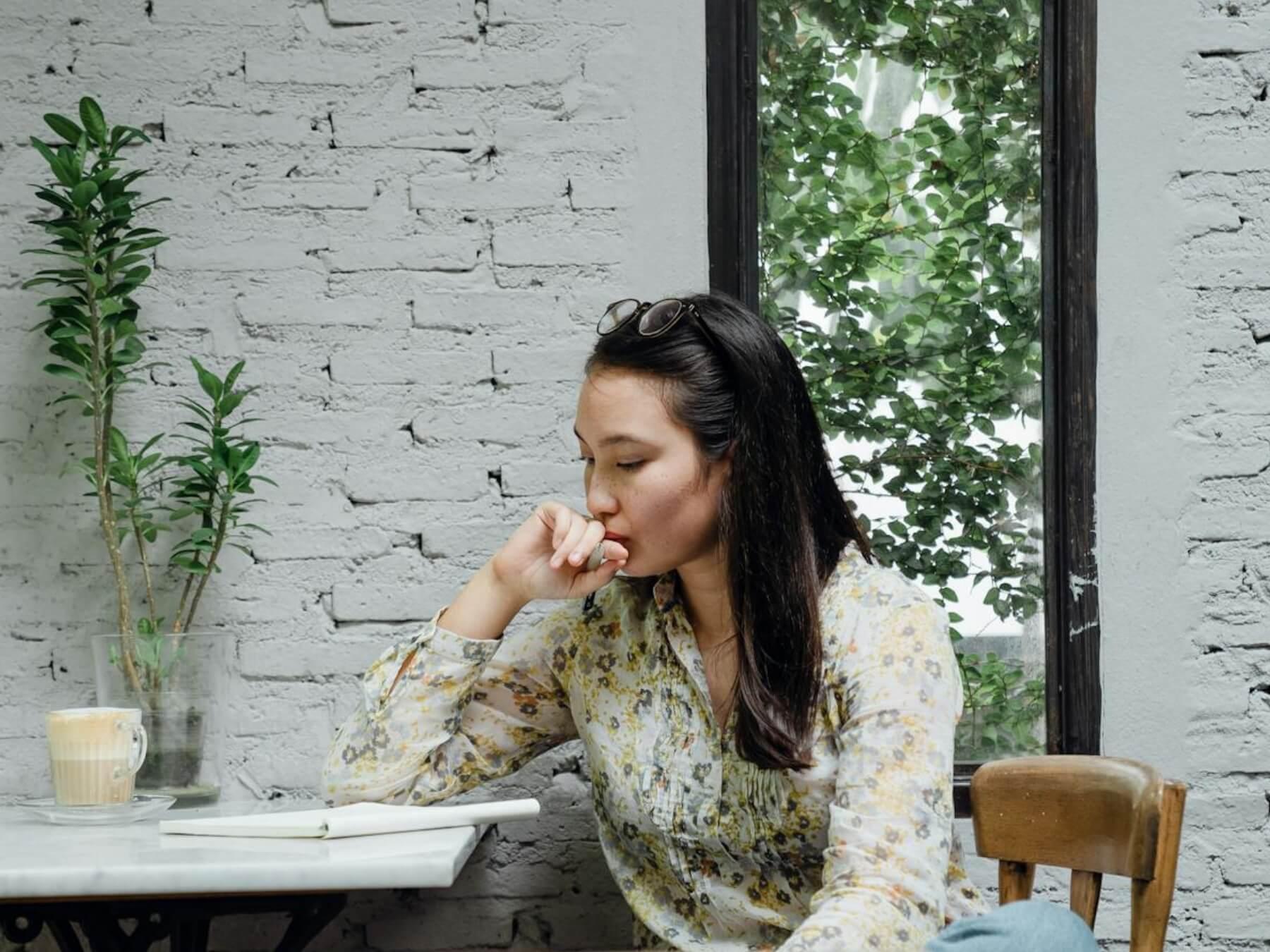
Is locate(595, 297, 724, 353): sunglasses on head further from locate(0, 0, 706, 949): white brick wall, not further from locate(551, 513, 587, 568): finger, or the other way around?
locate(0, 0, 706, 949): white brick wall

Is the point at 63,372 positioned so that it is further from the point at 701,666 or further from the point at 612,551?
the point at 701,666

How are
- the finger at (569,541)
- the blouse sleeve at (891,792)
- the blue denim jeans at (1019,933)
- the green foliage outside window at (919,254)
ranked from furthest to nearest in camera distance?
the green foliage outside window at (919,254)
the finger at (569,541)
the blouse sleeve at (891,792)
the blue denim jeans at (1019,933)

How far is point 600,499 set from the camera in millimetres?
1597

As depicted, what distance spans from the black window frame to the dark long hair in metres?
0.48

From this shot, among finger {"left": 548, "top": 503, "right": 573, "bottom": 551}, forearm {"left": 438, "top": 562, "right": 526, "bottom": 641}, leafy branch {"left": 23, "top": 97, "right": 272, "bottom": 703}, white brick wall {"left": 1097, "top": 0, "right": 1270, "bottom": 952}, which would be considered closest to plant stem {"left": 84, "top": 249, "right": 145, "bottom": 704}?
leafy branch {"left": 23, "top": 97, "right": 272, "bottom": 703}

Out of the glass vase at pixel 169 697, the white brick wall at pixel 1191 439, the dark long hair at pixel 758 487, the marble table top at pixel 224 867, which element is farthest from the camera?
the white brick wall at pixel 1191 439

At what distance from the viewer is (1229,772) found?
2.00 meters

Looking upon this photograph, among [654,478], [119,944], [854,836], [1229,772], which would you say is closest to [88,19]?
[654,478]

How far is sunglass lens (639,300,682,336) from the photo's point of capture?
62.4 inches

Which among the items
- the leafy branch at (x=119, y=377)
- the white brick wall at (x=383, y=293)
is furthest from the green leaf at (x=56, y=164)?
the white brick wall at (x=383, y=293)

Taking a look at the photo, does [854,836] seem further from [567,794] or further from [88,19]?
[88,19]

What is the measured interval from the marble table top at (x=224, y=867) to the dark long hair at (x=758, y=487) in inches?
15.2

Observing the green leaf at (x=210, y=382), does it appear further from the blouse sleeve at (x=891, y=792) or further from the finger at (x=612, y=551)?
the blouse sleeve at (x=891, y=792)

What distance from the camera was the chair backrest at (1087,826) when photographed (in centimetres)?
140
